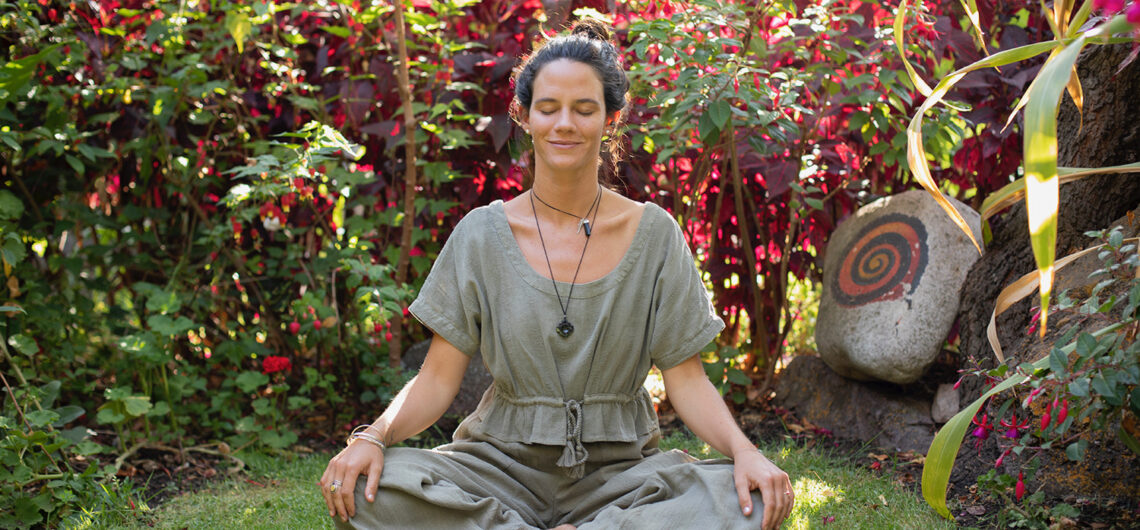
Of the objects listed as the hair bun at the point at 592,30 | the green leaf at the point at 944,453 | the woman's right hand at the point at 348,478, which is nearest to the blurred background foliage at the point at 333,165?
the hair bun at the point at 592,30

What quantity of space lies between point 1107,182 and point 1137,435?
86cm

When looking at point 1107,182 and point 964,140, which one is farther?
point 964,140

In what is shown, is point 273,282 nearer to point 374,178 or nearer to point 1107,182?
point 374,178

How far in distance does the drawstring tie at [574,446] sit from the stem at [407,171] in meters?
1.07

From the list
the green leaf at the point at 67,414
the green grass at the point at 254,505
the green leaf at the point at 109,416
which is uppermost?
the green leaf at the point at 67,414

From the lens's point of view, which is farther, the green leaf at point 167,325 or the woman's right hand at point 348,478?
the green leaf at point 167,325

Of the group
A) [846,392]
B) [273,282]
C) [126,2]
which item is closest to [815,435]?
[846,392]

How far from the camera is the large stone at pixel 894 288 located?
3062mm

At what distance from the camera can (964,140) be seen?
11.4ft

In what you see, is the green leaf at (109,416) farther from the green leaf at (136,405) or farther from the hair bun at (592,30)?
the hair bun at (592,30)

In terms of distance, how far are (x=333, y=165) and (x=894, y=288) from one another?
1992 millimetres

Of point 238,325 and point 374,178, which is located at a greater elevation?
point 374,178

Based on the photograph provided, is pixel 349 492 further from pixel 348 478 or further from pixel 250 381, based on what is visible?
pixel 250 381

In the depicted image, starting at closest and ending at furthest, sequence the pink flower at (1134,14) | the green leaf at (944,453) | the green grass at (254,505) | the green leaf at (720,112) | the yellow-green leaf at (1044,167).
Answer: the pink flower at (1134,14) < the yellow-green leaf at (1044,167) < the green leaf at (944,453) < the green grass at (254,505) < the green leaf at (720,112)
